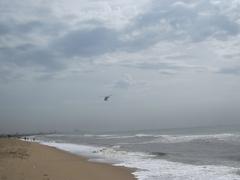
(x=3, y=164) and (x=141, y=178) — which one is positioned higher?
(x=3, y=164)

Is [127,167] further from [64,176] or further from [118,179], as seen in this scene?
[64,176]

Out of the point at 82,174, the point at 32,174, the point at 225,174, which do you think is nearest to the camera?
the point at 32,174

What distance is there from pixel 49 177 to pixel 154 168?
6.83 metres

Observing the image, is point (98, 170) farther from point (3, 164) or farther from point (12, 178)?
point (12, 178)

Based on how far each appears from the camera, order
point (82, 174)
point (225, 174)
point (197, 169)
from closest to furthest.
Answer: point (82, 174) → point (225, 174) → point (197, 169)

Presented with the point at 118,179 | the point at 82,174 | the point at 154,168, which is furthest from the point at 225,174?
the point at 82,174

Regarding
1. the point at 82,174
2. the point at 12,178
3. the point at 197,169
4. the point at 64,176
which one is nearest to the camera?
the point at 12,178

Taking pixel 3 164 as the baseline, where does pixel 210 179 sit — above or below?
below

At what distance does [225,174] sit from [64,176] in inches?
275

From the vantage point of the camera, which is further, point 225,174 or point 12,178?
point 225,174

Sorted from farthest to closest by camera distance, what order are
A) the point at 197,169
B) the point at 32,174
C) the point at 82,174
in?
the point at 197,169, the point at 82,174, the point at 32,174

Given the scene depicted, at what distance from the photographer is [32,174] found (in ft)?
37.4

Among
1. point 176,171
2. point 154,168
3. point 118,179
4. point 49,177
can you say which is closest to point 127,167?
point 154,168

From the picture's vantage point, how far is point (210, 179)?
13.7 meters
